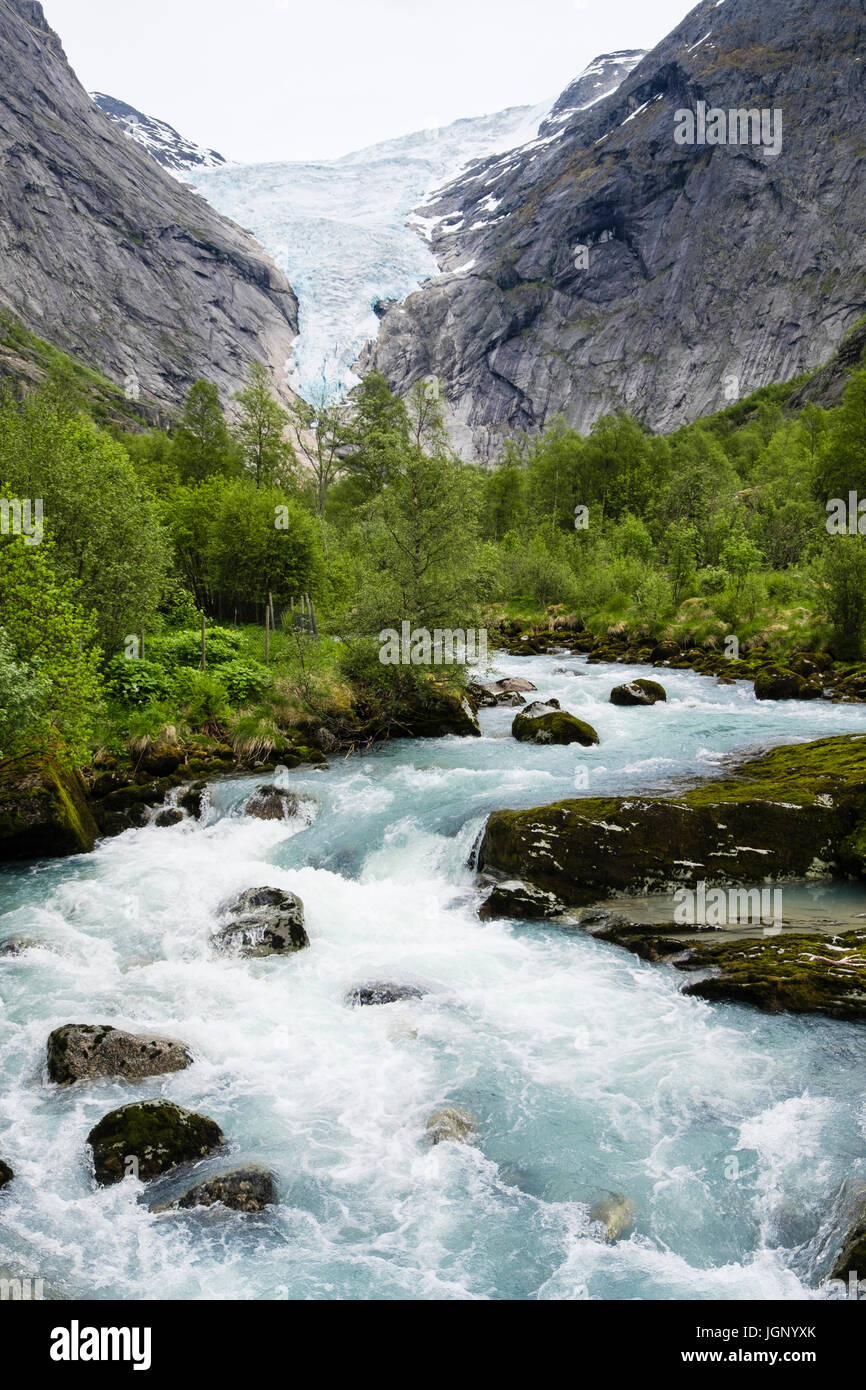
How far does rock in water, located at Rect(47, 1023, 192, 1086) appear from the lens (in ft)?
33.9

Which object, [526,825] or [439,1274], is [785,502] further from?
[439,1274]

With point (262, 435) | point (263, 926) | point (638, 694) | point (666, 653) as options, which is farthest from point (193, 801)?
point (262, 435)

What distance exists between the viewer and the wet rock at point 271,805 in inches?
796

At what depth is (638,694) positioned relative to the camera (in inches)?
1243

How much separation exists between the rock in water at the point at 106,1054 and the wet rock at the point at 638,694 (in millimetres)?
24042

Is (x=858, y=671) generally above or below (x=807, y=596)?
below

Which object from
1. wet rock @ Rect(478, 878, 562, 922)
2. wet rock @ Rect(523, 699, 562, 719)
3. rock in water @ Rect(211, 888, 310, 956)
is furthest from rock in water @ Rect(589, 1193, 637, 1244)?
wet rock @ Rect(523, 699, 562, 719)

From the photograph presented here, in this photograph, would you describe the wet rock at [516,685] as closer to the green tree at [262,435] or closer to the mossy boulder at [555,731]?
the mossy boulder at [555,731]

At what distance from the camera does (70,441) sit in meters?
Answer: 25.8

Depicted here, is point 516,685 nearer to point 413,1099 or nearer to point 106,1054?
point 413,1099

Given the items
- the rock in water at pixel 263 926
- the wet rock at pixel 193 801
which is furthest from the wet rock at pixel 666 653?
the rock in water at pixel 263 926

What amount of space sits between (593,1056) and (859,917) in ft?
19.1

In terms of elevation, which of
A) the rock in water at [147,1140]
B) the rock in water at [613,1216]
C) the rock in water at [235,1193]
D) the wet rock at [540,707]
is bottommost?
the rock in water at [613,1216]
